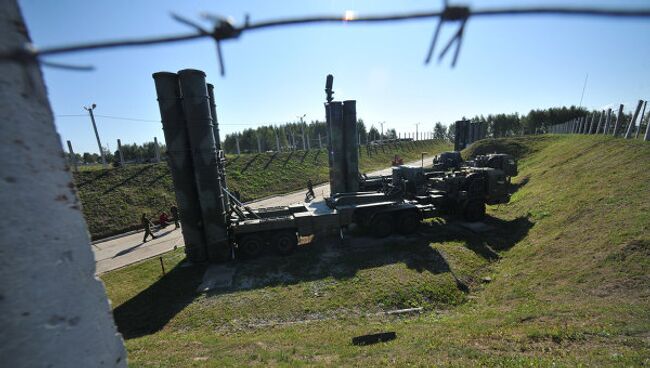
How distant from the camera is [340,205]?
13.2 m

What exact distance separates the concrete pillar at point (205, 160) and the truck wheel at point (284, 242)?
185 cm

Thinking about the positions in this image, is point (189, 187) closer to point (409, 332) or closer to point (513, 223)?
point (409, 332)

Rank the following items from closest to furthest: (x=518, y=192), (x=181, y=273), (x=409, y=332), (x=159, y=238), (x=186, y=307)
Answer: (x=409, y=332) < (x=186, y=307) < (x=181, y=273) < (x=159, y=238) < (x=518, y=192)

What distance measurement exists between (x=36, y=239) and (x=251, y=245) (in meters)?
Answer: 10.7

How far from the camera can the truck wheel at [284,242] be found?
12.0m

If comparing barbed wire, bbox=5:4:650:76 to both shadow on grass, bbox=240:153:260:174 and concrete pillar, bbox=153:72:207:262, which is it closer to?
concrete pillar, bbox=153:72:207:262

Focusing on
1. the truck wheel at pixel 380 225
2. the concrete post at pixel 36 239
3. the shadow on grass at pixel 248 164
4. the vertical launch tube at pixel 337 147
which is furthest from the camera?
the shadow on grass at pixel 248 164

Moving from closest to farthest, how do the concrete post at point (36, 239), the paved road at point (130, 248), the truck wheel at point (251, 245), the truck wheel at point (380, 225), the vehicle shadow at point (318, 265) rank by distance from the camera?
the concrete post at point (36, 239) < the vehicle shadow at point (318, 265) < the truck wheel at point (251, 245) < the truck wheel at point (380, 225) < the paved road at point (130, 248)

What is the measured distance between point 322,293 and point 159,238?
11693mm

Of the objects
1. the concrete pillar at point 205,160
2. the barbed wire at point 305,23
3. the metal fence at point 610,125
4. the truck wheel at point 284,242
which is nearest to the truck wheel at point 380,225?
the truck wheel at point 284,242

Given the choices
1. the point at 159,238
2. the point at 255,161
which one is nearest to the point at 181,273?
the point at 159,238

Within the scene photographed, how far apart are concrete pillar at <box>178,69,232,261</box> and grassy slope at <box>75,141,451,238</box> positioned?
11.4m

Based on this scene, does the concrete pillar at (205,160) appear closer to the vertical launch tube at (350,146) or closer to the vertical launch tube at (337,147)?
the vertical launch tube at (337,147)

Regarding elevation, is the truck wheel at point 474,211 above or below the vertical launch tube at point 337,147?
below
